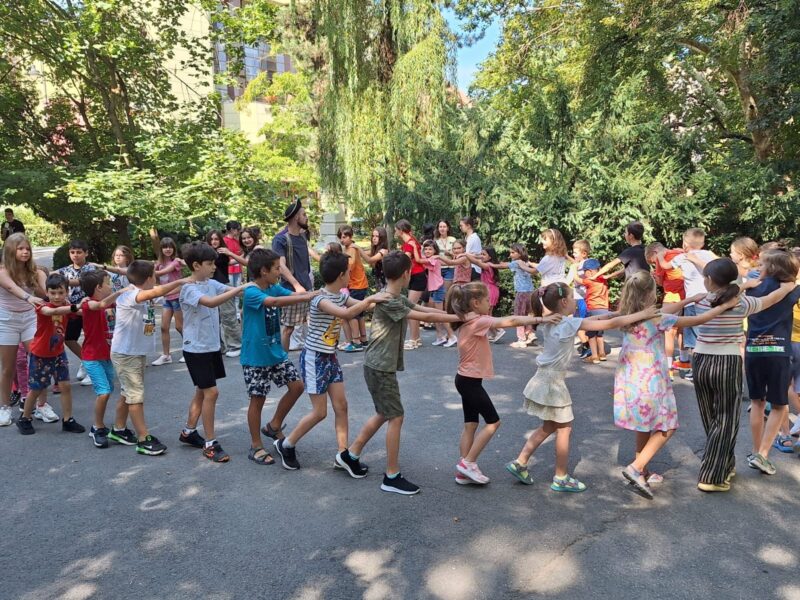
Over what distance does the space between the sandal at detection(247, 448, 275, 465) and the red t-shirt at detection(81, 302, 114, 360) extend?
5.48ft

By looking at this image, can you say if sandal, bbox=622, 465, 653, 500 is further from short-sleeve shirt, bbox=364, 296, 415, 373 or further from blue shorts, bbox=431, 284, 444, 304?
blue shorts, bbox=431, 284, 444, 304

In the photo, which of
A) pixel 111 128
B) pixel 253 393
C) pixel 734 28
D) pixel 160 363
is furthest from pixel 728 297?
pixel 111 128

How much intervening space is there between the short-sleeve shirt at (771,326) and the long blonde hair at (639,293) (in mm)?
1067

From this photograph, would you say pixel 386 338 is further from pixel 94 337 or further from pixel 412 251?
pixel 412 251

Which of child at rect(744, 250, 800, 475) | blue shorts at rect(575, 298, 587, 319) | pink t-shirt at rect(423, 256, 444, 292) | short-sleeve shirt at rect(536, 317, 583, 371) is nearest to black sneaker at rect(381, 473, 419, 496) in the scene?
short-sleeve shirt at rect(536, 317, 583, 371)

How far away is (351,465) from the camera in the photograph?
15.2 ft

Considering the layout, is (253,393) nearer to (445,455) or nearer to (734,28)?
(445,455)

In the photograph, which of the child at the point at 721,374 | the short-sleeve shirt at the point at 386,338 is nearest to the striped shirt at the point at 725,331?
the child at the point at 721,374

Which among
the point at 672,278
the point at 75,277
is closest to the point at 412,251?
the point at 672,278

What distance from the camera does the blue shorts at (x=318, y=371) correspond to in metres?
4.55

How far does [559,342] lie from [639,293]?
63 centimetres

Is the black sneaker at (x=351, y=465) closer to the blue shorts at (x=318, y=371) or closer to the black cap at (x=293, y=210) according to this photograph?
the blue shorts at (x=318, y=371)

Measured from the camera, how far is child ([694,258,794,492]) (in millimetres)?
4215

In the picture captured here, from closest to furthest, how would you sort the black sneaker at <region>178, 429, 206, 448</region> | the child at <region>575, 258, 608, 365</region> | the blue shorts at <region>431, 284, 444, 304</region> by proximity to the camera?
the black sneaker at <region>178, 429, 206, 448</region> → the child at <region>575, 258, 608, 365</region> → the blue shorts at <region>431, 284, 444, 304</region>
